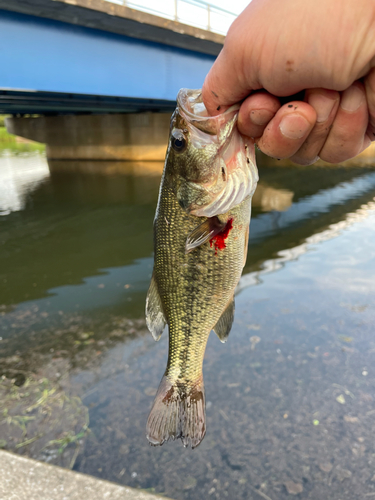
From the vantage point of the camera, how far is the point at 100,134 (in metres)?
21.2

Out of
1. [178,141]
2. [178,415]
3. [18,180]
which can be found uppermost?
[178,141]

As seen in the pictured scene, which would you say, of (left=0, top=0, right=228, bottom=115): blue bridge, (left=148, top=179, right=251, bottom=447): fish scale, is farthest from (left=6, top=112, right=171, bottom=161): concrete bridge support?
(left=148, top=179, right=251, bottom=447): fish scale

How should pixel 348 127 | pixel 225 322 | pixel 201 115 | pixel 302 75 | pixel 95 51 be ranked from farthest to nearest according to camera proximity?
pixel 95 51 → pixel 225 322 → pixel 201 115 → pixel 348 127 → pixel 302 75

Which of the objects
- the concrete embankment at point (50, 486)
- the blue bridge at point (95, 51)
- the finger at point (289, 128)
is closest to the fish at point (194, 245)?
the finger at point (289, 128)

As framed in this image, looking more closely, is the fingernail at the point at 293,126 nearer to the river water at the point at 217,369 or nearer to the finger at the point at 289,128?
the finger at the point at 289,128

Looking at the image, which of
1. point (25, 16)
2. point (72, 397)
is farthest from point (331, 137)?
point (25, 16)

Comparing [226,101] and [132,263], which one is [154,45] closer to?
[132,263]

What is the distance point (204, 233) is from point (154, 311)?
643 mm

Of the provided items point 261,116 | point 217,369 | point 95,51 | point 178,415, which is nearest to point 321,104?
point 261,116

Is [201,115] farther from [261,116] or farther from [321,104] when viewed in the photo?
[321,104]

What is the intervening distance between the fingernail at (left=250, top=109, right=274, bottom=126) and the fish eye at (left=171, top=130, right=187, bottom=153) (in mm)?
408

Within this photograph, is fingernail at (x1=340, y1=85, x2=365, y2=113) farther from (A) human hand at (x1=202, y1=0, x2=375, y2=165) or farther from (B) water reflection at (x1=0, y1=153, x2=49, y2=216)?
(B) water reflection at (x1=0, y1=153, x2=49, y2=216)

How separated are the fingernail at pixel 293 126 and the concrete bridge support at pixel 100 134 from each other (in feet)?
61.5

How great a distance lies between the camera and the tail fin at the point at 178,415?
1.98 metres
